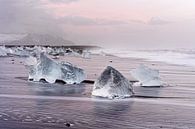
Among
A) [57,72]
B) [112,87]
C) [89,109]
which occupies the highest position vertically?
[57,72]

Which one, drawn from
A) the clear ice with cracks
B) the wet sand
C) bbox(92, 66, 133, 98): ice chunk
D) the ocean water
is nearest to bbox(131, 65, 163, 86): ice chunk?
the wet sand

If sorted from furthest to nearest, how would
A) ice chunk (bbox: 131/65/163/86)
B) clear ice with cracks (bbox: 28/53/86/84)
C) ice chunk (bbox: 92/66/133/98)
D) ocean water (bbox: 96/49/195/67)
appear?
ocean water (bbox: 96/49/195/67)
clear ice with cracks (bbox: 28/53/86/84)
ice chunk (bbox: 131/65/163/86)
ice chunk (bbox: 92/66/133/98)

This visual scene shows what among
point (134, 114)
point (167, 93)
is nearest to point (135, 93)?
point (167, 93)

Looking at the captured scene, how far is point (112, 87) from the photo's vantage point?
13578 millimetres

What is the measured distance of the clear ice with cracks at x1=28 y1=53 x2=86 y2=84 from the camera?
1820 cm

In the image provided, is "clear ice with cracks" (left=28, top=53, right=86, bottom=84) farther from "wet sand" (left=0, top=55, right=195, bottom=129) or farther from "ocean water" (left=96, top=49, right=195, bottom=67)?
"ocean water" (left=96, top=49, right=195, bottom=67)

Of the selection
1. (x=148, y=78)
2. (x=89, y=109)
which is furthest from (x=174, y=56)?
(x=89, y=109)

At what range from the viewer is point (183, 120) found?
31.6ft

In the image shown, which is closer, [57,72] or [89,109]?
[89,109]

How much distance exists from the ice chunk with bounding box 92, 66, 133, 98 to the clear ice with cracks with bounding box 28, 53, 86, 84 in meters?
4.23

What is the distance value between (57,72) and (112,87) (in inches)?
207

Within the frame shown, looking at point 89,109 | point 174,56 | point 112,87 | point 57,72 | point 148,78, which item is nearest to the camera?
point 89,109

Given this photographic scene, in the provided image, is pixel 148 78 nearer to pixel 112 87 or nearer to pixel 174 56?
pixel 112 87

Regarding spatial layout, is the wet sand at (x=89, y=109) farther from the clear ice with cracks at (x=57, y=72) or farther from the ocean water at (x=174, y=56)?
the ocean water at (x=174, y=56)
